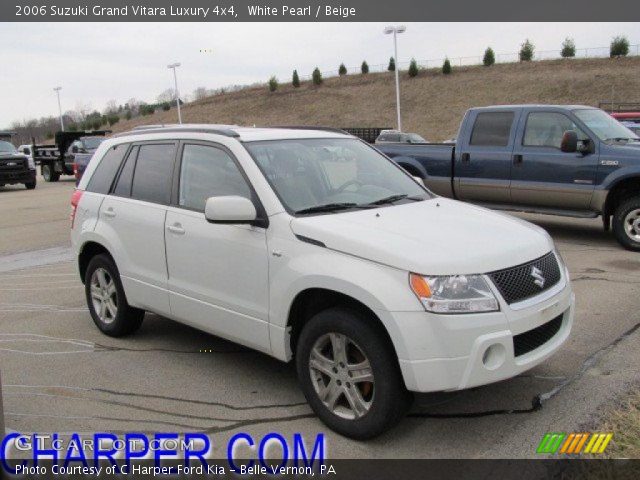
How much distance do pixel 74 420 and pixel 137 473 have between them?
806 mm

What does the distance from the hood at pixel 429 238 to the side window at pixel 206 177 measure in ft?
2.53

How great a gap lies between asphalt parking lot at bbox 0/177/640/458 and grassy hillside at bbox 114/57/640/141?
47878 millimetres

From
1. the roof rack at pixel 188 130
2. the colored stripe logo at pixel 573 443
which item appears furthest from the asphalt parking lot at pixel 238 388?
the roof rack at pixel 188 130

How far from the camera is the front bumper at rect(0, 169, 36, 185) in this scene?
22688 mm

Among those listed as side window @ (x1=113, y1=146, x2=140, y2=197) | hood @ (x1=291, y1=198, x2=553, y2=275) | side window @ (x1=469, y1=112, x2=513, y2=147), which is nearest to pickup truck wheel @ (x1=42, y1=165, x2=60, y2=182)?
side window @ (x1=469, y1=112, x2=513, y2=147)

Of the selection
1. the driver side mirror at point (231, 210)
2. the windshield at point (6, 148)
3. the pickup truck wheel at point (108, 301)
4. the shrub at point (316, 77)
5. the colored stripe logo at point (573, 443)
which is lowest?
the colored stripe logo at point (573, 443)

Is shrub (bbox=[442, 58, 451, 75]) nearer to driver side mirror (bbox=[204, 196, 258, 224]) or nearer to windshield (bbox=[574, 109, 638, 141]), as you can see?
windshield (bbox=[574, 109, 638, 141])

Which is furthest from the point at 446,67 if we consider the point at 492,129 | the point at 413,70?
the point at 492,129

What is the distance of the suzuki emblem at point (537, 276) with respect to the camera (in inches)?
144

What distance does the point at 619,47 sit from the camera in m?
59.6

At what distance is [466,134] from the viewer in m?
10.3

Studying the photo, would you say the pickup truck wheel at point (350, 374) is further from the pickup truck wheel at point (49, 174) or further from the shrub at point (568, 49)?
the shrub at point (568, 49)

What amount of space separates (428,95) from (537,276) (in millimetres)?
63353

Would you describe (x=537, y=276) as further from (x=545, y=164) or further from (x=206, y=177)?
(x=545, y=164)
